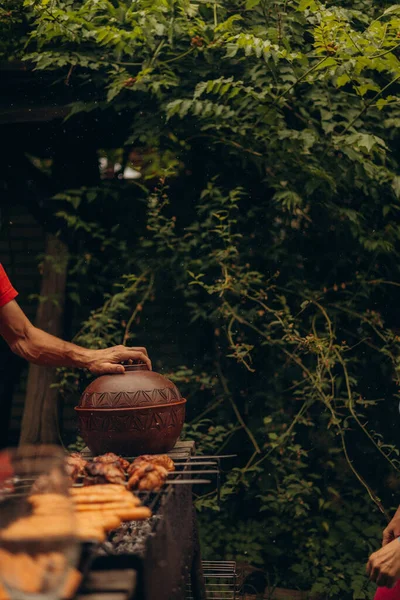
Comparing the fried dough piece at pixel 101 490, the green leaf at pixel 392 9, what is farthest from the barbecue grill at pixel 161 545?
the green leaf at pixel 392 9

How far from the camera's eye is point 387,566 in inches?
100

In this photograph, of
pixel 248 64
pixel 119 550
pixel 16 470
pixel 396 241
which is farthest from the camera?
pixel 396 241

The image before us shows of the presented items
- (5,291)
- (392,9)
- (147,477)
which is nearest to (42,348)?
(5,291)

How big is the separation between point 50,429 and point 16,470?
13.7 ft

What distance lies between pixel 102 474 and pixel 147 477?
0.16m

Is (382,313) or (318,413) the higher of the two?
(382,313)

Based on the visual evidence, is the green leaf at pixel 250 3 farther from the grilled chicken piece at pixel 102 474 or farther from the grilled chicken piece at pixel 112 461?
the grilled chicken piece at pixel 102 474

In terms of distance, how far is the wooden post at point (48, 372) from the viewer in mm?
5398

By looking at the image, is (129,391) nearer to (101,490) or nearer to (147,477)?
(147,477)

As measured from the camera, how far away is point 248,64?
475 cm

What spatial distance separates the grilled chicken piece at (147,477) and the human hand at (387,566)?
2.52 feet

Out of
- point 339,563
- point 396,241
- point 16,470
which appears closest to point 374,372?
point 396,241

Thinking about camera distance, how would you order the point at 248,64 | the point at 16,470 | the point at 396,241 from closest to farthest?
1. the point at 16,470
2. the point at 248,64
3. the point at 396,241

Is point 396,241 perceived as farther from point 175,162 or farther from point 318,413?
point 175,162
